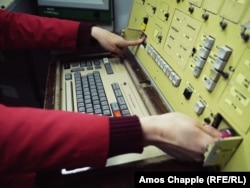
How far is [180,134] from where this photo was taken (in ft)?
2.08

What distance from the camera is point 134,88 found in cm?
111

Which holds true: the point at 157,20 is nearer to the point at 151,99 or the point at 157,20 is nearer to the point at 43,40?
the point at 151,99

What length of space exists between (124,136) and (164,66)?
0.46m

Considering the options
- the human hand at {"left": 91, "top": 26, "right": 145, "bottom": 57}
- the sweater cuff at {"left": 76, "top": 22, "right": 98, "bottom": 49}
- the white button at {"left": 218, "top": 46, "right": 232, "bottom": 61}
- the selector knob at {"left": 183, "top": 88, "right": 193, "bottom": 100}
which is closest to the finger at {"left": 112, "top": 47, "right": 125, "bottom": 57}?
the human hand at {"left": 91, "top": 26, "right": 145, "bottom": 57}

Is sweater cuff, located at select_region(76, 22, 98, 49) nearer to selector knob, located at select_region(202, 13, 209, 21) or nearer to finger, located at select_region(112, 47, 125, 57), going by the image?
finger, located at select_region(112, 47, 125, 57)

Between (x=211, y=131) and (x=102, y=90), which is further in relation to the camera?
(x=102, y=90)

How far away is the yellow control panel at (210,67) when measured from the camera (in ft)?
2.09

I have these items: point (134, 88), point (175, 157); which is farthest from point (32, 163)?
point (134, 88)

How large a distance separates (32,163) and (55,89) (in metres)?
0.54

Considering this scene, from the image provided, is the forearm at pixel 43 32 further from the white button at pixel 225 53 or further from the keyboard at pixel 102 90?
the white button at pixel 225 53

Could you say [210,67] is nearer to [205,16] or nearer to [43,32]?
[205,16]

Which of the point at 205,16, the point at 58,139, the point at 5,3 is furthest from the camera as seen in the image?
the point at 5,3

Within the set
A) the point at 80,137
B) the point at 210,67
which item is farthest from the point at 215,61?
the point at 80,137

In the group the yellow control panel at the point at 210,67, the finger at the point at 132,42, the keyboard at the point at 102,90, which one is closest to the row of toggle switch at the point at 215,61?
the yellow control panel at the point at 210,67
